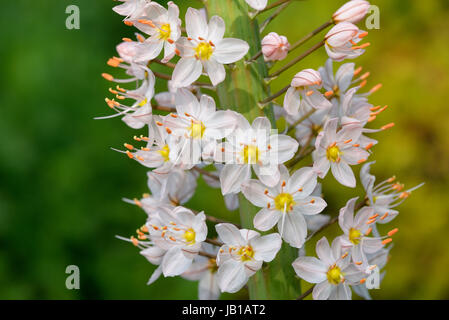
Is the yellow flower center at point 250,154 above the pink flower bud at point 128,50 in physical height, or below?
below

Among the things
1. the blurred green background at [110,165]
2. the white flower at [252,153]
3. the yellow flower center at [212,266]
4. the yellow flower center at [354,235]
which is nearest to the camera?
the white flower at [252,153]

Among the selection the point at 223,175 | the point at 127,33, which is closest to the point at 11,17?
the point at 127,33

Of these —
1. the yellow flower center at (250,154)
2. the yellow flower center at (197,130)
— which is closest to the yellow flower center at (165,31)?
the yellow flower center at (197,130)

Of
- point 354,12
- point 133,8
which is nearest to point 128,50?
point 133,8

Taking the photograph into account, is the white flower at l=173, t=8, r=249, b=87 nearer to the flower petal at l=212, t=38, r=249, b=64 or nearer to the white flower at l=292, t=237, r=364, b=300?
the flower petal at l=212, t=38, r=249, b=64

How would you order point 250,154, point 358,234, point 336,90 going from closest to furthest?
point 250,154 → point 358,234 → point 336,90

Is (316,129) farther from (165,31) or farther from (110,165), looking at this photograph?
(110,165)

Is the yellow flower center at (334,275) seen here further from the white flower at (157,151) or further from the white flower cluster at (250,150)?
the white flower at (157,151)
